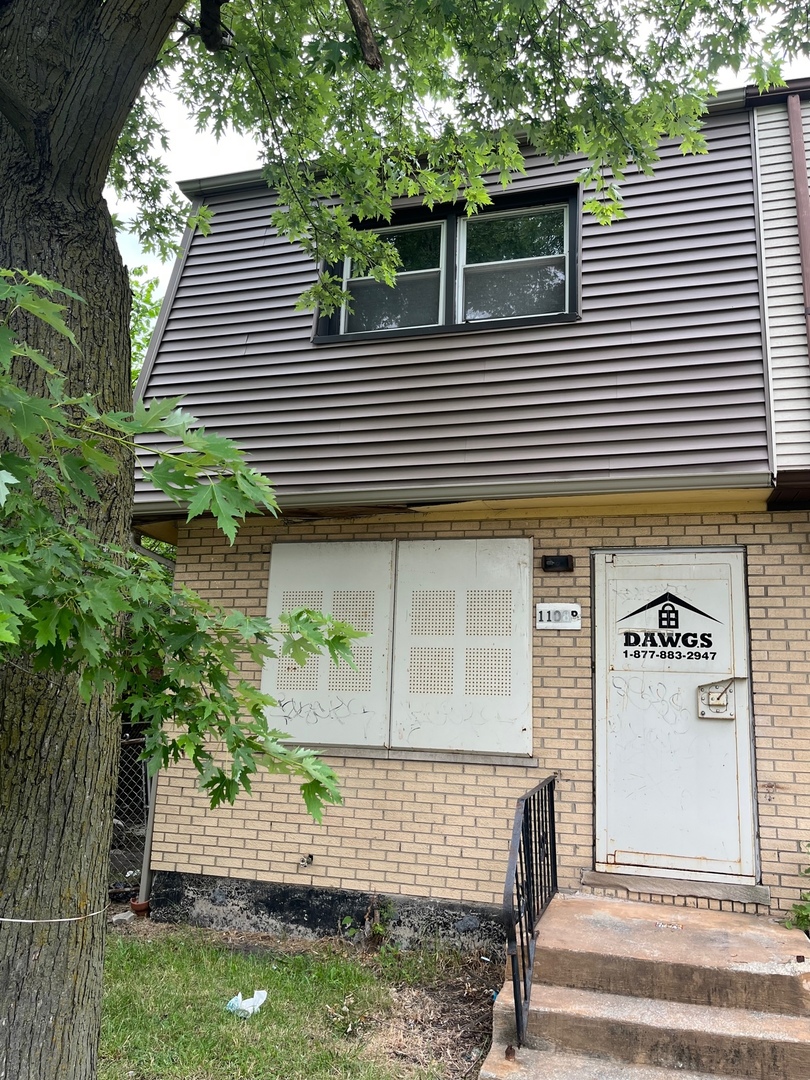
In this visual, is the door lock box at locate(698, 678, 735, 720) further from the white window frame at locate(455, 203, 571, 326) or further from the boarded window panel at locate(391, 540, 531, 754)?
the white window frame at locate(455, 203, 571, 326)

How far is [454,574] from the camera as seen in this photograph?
5957mm

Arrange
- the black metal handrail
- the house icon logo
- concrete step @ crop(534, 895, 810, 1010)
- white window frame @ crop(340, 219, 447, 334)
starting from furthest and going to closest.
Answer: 1. white window frame @ crop(340, 219, 447, 334)
2. the house icon logo
3. concrete step @ crop(534, 895, 810, 1010)
4. the black metal handrail

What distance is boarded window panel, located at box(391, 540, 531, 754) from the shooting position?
223 inches

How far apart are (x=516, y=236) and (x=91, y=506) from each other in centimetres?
478

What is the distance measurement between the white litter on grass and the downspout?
545 cm

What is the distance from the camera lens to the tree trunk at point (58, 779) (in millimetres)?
2557

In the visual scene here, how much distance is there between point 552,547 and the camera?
19.0 ft

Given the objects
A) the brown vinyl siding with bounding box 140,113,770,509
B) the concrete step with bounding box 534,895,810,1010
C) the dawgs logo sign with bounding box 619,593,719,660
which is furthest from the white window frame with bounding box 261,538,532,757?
the concrete step with bounding box 534,895,810,1010

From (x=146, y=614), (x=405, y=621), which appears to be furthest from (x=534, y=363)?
(x=146, y=614)

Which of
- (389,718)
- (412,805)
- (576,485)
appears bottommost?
(412,805)

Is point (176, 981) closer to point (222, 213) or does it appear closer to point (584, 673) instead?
point (584, 673)

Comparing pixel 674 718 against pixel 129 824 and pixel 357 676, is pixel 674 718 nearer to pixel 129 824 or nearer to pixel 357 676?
pixel 357 676

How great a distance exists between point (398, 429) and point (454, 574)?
3.92ft

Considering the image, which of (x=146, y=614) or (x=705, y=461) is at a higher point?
(x=705, y=461)
